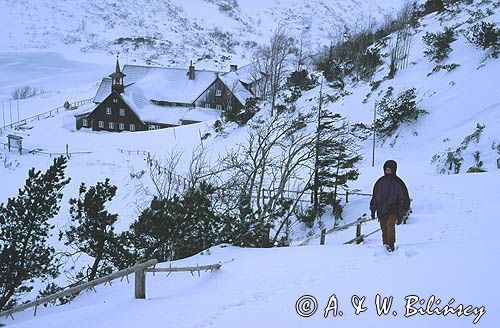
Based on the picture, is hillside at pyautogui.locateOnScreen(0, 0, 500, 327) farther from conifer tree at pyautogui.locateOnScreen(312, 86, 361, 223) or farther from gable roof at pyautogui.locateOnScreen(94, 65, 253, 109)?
gable roof at pyautogui.locateOnScreen(94, 65, 253, 109)

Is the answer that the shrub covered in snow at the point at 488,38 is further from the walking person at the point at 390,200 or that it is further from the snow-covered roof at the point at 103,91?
the snow-covered roof at the point at 103,91

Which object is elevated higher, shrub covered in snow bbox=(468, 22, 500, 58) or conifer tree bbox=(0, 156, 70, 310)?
shrub covered in snow bbox=(468, 22, 500, 58)

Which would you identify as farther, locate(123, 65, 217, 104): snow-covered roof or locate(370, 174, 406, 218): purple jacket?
locate(123, 65, 217, 104): snow-covered roof

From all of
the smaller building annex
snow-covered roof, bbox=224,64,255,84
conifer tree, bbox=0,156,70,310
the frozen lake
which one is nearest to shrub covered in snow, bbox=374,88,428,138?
conifer tree, bbox=0,156,70,310

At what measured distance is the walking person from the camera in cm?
795

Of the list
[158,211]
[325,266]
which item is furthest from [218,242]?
[325,266]

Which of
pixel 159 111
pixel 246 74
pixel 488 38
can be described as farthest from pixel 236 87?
pixel 488 38

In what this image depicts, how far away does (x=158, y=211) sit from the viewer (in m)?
12.0

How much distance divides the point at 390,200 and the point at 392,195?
0.33ft

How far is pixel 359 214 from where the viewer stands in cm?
1845

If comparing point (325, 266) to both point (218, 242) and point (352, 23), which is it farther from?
point (352, 23)

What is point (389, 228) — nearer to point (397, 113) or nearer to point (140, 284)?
point (140, 284)

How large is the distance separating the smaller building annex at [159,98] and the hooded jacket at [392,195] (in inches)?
1456

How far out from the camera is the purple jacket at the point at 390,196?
26.1 feet
